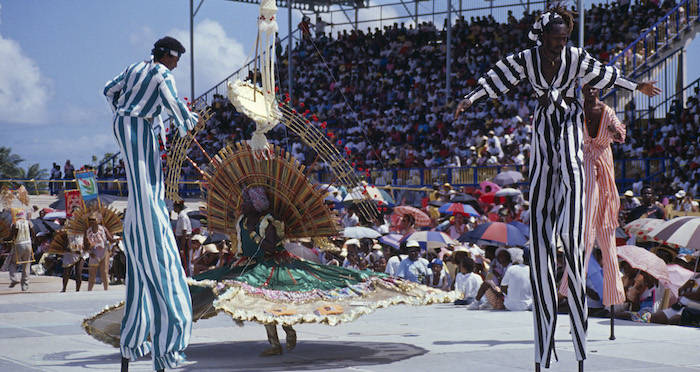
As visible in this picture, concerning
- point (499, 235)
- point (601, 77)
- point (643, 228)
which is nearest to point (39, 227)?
point (499, 235)

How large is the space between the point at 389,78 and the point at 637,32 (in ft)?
30.7

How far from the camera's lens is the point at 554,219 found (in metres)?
5.62

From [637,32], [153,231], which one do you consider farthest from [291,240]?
[637,32]

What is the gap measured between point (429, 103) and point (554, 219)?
23956 millimetres

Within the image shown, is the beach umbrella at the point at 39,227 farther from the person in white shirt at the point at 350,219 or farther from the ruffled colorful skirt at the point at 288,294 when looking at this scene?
the ruffled colorful skirt at the point at 288,294

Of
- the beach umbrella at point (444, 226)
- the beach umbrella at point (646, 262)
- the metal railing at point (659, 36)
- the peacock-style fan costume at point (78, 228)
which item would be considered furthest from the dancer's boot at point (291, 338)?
the metal railing at point (659, 36)

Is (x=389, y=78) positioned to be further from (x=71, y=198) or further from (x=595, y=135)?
(x=595, y=135)

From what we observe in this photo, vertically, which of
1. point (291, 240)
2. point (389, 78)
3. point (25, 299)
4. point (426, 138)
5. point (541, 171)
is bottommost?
point (25, 299)

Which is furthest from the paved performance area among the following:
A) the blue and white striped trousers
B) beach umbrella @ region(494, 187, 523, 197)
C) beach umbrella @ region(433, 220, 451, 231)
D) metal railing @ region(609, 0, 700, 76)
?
metal railing @ region(609, 0, 700, 76)

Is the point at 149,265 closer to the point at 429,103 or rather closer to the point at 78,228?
the point at 78,228

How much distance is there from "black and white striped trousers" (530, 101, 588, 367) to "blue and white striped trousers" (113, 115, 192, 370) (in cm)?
222

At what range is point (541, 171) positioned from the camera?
5.70 m

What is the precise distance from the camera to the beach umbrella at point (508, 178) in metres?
20.8

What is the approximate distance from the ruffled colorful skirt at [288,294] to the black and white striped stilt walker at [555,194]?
1.89m
